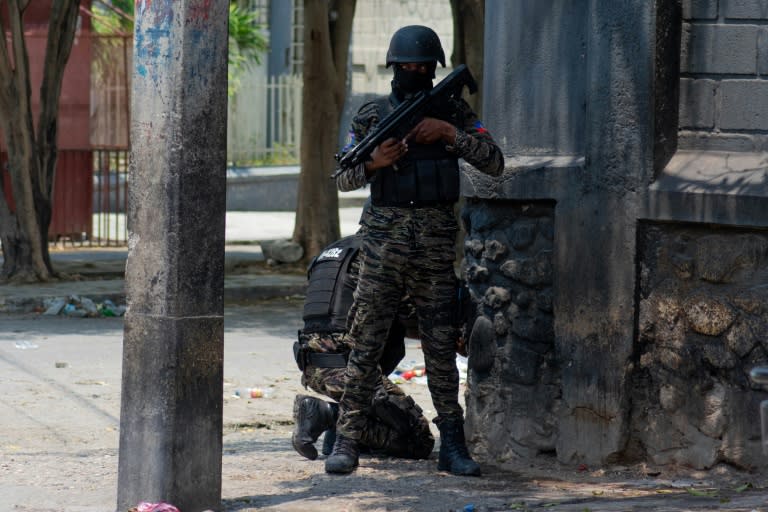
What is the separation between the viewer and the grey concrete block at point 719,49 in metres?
5.79

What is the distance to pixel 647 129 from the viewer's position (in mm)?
5891

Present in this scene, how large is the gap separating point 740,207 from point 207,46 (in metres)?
2.26

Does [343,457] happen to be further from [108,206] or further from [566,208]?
[108,206]

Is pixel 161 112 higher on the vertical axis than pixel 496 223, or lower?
higher

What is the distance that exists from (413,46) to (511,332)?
55.3 inches

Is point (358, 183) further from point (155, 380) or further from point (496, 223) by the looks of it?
point (155, 380)

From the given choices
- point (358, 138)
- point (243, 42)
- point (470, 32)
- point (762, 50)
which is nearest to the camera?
point (762, 50)

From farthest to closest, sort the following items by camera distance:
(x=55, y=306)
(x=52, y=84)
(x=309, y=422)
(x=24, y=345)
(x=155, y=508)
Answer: (x=52, y=84) → (x=55, y=306) → (x=24, y=345) → (x=309, y=422) → (x=155, y=508)

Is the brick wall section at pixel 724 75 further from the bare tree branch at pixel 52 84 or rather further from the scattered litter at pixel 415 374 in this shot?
the bare tree branch at pixel 52 84

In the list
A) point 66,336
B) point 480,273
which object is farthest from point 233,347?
point 480,273

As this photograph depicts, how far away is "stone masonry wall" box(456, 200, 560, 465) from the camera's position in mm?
6242

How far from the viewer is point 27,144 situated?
1347cm

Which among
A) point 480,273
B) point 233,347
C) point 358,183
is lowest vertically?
point 233,347

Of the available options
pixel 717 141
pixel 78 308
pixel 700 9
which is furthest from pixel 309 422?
pixel 78 308
